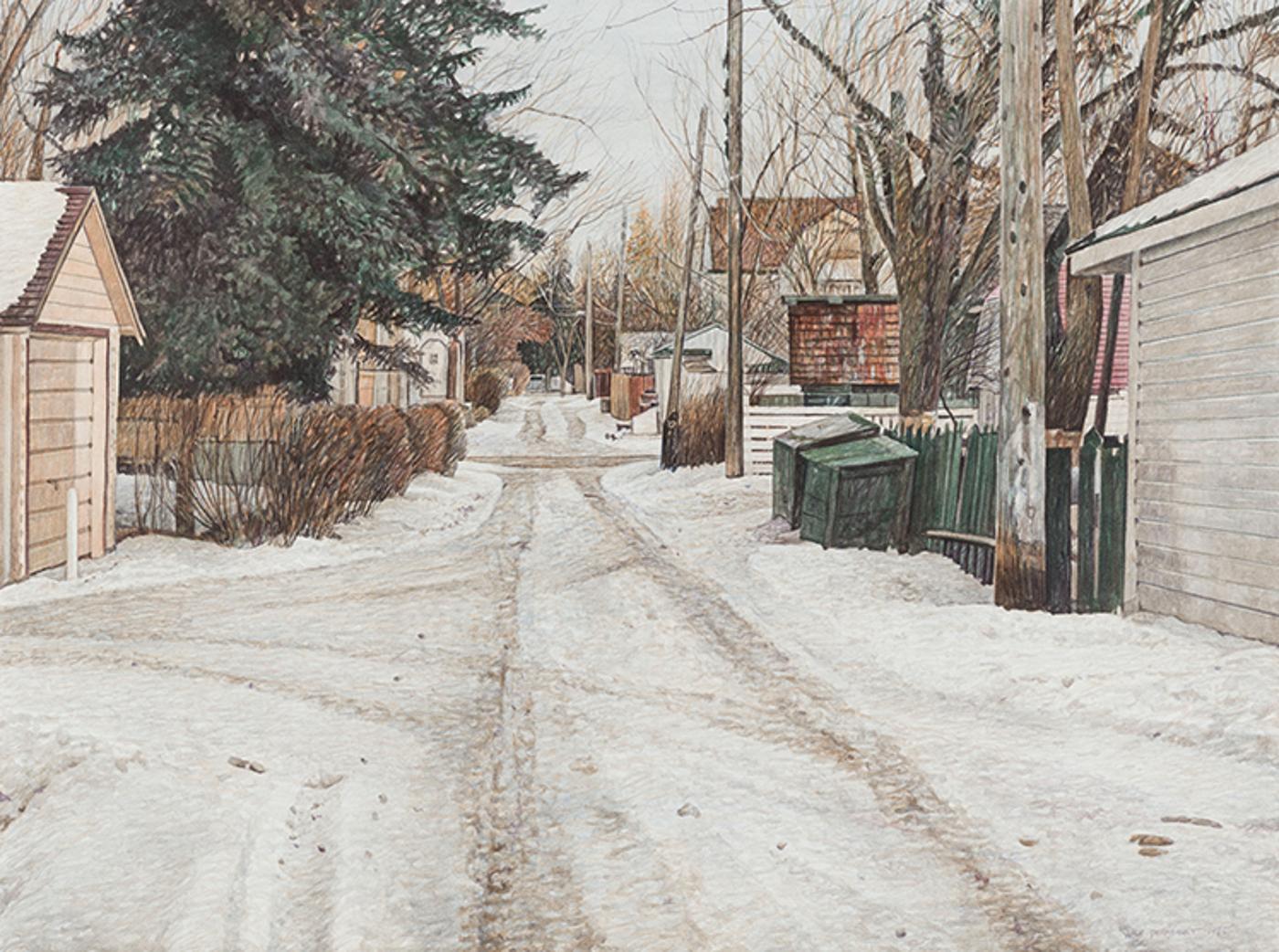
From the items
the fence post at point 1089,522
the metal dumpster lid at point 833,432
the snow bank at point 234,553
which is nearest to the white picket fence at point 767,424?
the snow bank at point 234,553

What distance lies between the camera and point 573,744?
6383 mm

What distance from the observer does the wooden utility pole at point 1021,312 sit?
30.6ft

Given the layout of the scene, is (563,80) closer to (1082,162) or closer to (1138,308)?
(1082,162)

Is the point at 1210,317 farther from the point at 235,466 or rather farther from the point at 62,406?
the point at 62,406

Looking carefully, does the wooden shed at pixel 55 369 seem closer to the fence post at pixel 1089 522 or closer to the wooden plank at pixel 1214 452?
the fence post at pixel 1089 522

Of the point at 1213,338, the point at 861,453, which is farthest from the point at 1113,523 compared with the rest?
the point at 861,453

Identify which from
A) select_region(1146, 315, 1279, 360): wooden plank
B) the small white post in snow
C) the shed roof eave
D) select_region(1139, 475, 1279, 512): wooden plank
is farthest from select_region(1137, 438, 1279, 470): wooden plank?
the small white post in snow

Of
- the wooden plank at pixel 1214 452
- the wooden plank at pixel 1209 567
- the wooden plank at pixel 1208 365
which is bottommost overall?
the wooden plank at pixel 1209 567

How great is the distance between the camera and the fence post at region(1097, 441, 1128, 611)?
9.81 m

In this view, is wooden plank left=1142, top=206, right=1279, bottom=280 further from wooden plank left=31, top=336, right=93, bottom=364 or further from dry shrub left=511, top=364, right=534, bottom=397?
dry shrub left=511, top=364, right=534, bottom=397

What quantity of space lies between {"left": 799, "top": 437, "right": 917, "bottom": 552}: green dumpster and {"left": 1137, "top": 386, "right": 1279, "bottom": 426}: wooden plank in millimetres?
3655

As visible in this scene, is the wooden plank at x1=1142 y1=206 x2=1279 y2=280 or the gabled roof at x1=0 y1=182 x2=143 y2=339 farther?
the gabled roof at x1=0 y1=182 x2=143 y2=339

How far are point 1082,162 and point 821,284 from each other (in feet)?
123

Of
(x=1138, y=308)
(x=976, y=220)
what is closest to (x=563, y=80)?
(x=976, y=220)
